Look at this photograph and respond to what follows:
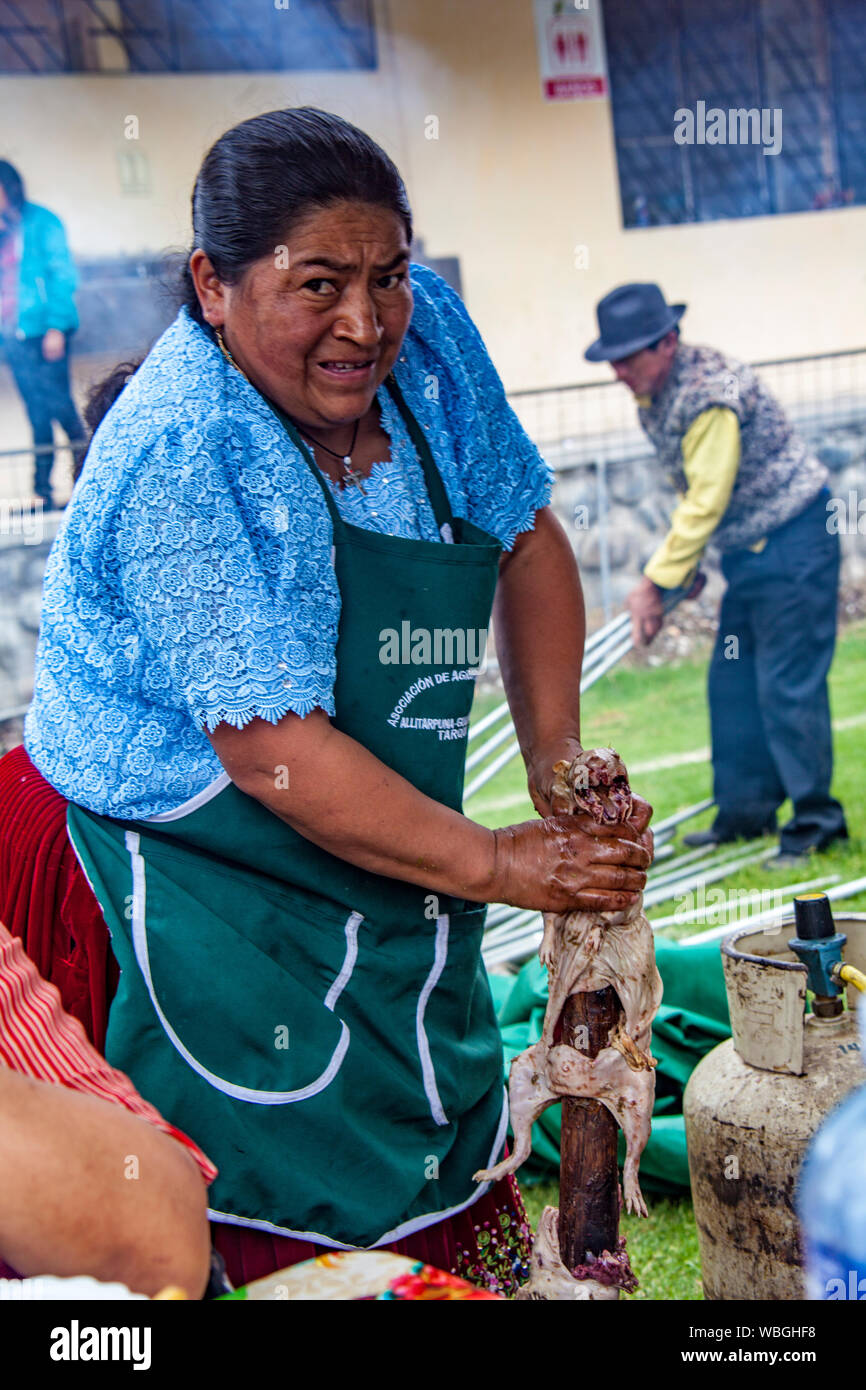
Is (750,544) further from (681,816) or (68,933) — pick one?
(68,933)

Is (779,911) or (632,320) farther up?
(632,320)

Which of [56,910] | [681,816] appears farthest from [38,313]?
[56,910]

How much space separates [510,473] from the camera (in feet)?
6.29

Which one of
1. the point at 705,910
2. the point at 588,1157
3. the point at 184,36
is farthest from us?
the point at 184,36

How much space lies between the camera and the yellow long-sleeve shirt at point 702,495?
505 centimetres

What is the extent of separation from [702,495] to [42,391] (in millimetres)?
3655

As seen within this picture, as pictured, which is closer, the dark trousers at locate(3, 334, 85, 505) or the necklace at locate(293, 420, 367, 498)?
the necklace at locate(293, 420, 367, 498)

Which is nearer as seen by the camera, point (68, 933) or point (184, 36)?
point (68, 933)

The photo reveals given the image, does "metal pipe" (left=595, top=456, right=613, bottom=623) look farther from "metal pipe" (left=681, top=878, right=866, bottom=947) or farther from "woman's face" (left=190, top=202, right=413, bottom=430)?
"woman's face" (left=190, top=202, right=413, bottom=430)

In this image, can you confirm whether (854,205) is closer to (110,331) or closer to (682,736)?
(682,736)

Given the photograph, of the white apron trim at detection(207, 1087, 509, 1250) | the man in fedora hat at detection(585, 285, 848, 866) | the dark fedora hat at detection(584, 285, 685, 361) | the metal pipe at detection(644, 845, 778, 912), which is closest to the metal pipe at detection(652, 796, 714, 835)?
the man in fedora hat at detection(585, 285, 848, 866)

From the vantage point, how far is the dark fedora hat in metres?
5.12

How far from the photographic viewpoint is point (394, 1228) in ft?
5.67

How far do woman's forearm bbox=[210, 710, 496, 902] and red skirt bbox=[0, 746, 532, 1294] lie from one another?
1.09ft
